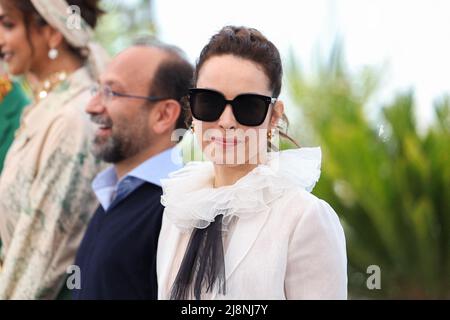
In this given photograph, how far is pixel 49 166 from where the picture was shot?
3.50m

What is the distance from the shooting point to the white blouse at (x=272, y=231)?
2.08m

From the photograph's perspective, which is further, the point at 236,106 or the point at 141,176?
the point at 141,176

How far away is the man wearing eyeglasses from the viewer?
303 cm

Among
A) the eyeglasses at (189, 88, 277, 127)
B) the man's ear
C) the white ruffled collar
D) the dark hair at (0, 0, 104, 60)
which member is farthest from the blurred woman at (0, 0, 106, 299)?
the eyeglasses at (189, 88, 277, 127)

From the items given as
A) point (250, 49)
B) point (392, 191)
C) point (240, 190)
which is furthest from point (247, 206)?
point (392, 191)

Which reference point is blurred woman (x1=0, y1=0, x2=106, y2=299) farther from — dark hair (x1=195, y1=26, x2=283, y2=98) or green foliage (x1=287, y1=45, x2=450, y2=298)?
green foliage (x1=287, y1=45, x2=450, y2=298)

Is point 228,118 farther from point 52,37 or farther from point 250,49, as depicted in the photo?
point 52,37

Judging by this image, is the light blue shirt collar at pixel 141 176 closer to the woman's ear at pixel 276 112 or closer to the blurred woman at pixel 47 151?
the blurred woman at pixel 47 151

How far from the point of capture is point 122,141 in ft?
10.3

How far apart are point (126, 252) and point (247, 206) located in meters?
0.78

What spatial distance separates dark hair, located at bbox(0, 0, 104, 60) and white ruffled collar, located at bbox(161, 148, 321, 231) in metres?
1.67

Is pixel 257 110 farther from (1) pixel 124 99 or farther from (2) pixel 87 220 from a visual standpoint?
(2) pixel 87 220

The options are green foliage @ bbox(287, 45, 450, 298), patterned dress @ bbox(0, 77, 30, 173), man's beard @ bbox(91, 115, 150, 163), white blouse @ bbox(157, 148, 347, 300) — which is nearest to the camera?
white blouse @ bbox(157, 148, 347, 300)

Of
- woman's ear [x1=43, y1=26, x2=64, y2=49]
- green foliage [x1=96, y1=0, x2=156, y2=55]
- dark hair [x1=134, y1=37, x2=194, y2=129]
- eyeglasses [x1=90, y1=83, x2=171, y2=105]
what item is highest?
green foliage [x1=96, y1=0, x2=156, y2=55]
